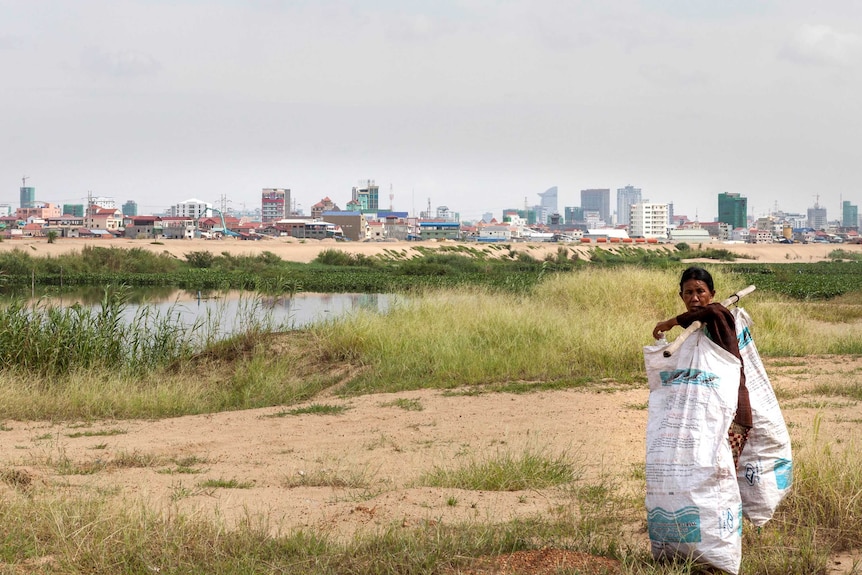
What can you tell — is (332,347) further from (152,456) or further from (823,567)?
(823,567)

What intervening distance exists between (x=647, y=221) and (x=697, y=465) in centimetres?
19109

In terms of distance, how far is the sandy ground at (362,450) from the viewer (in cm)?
569

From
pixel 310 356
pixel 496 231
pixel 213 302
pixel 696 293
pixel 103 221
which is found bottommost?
pixel 213 302

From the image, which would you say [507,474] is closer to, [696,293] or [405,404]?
[696,293]

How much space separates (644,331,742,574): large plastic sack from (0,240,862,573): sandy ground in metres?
0.88

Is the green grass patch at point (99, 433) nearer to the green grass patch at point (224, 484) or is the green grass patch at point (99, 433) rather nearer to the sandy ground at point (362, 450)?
the sandy ground at point (362, 450)

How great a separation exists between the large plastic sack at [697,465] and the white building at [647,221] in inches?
7383

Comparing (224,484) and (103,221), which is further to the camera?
(103,221)

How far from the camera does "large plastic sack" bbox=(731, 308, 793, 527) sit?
4.49 m

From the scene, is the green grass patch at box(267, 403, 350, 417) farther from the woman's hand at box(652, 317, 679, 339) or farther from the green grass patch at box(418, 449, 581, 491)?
the woman's hand at box(652, 317, 679, 339)

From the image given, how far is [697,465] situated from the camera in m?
4.10

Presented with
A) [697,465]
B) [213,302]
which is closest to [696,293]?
[697,465]

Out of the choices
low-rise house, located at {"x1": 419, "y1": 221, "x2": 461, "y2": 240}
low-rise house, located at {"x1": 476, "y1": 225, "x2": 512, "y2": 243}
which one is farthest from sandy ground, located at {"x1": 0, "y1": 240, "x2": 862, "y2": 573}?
low-rise house, located at {"x1": 476, "y1": 225, "x2": 512, "y2": 243}

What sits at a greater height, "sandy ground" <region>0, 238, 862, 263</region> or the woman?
the woman
